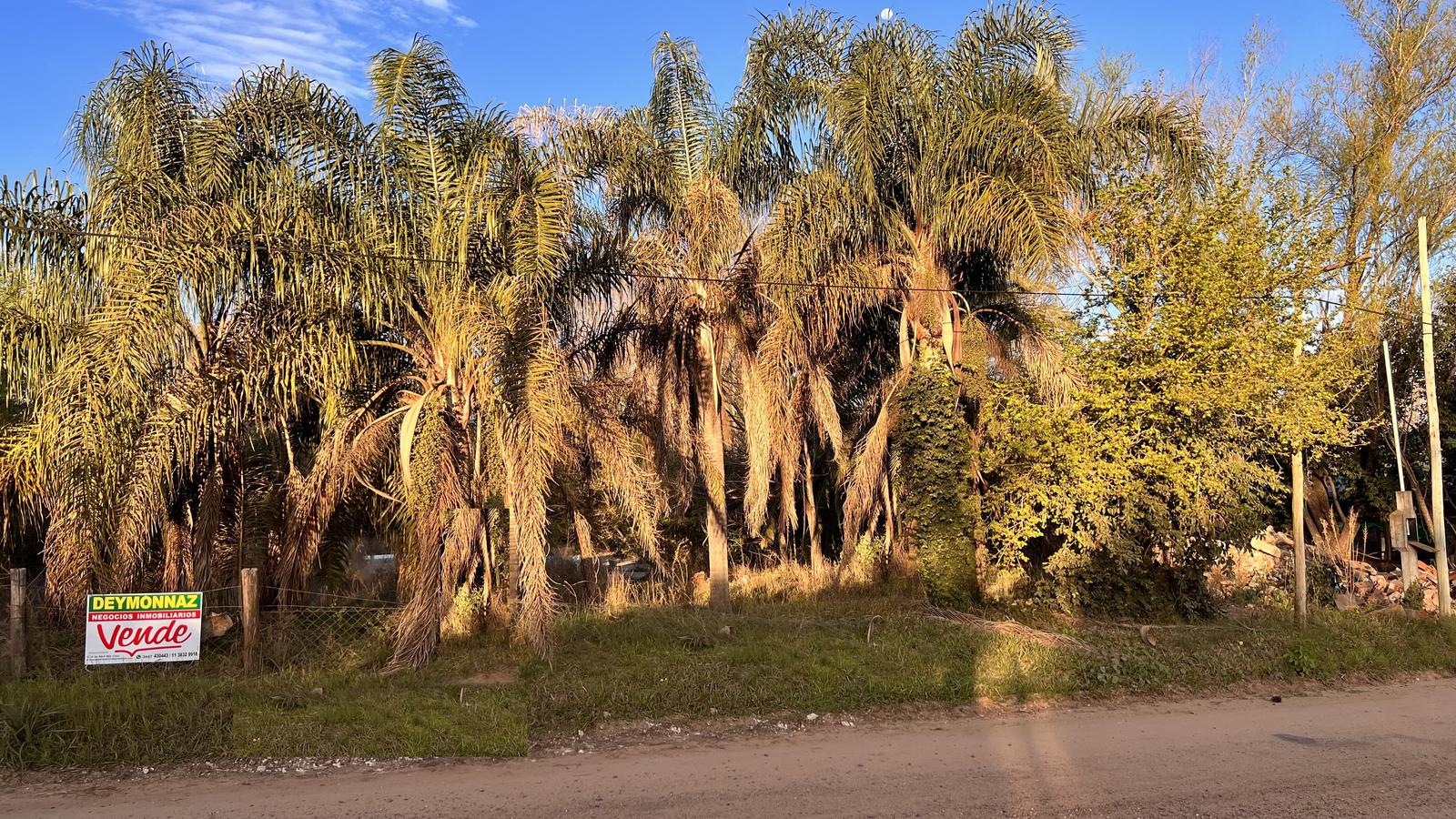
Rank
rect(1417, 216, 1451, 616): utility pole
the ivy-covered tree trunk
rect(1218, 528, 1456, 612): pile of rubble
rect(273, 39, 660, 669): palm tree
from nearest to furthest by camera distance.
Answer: rect(273, 39, 660, 669): palm tree
the ivy-covered tree trunk
rect(1417, 216, 1451, 616): utility pole
rect(1218, 528, 1456, 612): pile of rubble

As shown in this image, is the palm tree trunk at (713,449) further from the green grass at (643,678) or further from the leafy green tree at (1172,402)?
the leafy green tree at (1172,402)

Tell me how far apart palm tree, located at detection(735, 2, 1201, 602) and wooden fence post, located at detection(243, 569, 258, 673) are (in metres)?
7.58

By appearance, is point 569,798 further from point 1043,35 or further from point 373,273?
point 1043,35

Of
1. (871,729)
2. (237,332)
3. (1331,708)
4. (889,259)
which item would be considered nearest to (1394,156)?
(889,259)

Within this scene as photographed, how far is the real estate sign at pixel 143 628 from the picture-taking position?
7801 millimetres

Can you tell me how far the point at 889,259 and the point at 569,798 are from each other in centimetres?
1000

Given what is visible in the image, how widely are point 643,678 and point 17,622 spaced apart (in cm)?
541

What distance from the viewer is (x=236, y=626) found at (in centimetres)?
960

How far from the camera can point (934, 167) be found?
13055 mm

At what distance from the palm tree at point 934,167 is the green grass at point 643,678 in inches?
103

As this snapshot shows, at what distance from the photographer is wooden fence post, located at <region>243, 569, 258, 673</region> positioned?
8430 mm

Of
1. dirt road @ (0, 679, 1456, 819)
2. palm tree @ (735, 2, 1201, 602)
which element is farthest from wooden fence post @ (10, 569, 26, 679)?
palm tree @ (735, 2, 1201, 602)

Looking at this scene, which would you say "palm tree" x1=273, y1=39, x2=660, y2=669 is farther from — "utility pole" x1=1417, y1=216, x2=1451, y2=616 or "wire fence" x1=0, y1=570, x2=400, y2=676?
"utility pole" x1=1417, y1=216, x2=1451, y2=616

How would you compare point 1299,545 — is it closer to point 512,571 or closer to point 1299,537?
point 1299,537
